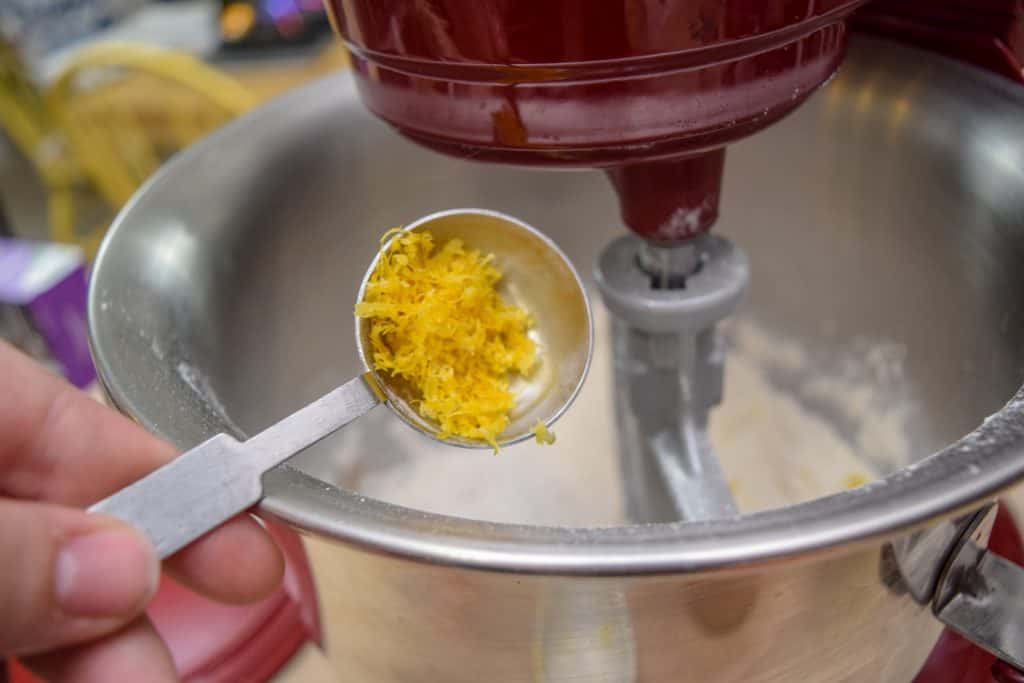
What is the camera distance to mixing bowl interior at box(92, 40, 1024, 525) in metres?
0.45

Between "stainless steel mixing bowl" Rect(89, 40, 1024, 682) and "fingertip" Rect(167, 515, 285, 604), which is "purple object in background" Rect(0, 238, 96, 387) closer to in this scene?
"stainless steel mixing bowl" Rect(89, 40, 1024, 682)

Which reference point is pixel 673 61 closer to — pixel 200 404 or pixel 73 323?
pixel 200 404

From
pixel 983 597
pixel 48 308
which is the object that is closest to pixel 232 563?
pixel 983 597

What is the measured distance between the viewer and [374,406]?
13.6 inches

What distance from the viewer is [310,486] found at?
30 cm

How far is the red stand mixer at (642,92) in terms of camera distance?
296 mm

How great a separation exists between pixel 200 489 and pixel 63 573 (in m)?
0.05

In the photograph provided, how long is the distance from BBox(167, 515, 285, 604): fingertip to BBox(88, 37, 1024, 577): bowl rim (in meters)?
0.03

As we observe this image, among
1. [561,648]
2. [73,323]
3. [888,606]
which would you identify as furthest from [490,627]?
[73,323]

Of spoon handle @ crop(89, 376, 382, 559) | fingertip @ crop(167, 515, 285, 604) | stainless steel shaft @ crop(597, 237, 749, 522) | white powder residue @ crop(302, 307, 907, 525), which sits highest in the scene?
spoon handle @ crop(89, 376, 382, 559)

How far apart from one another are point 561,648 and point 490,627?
0.03 meters

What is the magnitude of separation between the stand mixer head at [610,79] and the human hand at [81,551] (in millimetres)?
181

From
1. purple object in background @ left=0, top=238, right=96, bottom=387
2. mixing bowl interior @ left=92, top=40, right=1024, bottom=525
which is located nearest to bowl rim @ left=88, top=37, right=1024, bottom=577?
mixing bowl interior @ left=92, top=40, right=1024, bottom=525

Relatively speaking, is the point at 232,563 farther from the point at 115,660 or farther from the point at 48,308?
the point at 48,308
